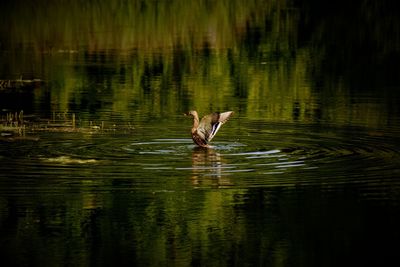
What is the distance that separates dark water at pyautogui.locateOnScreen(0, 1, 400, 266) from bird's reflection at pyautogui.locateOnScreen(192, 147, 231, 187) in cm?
4

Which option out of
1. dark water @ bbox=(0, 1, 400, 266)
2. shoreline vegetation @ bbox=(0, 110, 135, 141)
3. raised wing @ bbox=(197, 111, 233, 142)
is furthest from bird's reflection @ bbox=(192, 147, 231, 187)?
shoreline vegetation @ bbox=(0, 110, 135, 141)

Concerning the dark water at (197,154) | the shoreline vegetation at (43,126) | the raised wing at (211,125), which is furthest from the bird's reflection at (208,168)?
the shoreline vegetation at (43,126)

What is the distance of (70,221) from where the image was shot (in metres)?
13.5

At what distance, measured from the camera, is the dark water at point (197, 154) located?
12625mm

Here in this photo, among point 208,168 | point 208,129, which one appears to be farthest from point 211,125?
point 208,168

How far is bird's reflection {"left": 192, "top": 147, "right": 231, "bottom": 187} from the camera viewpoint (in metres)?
15.5

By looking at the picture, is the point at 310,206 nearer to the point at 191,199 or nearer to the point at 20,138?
the point at 191,199

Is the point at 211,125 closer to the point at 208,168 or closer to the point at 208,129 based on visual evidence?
the point at 208,129

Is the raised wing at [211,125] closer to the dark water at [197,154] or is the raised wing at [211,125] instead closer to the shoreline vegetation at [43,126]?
the dark water at [197,154]

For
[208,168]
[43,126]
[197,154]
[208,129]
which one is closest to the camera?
[208,168]

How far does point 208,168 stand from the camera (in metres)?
16.5

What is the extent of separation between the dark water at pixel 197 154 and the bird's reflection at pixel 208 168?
39 mm

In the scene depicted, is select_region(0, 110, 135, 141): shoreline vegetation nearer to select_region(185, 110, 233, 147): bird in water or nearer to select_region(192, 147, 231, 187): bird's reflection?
select_region(185, 110, 233, 147): bird in water

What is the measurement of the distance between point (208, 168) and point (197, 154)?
130cm
